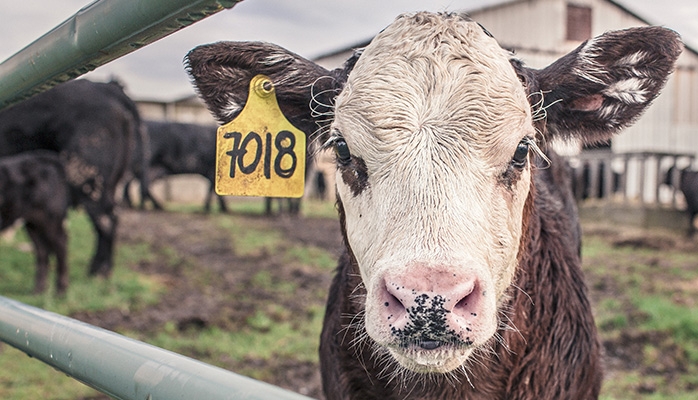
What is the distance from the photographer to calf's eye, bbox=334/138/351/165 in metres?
1.78

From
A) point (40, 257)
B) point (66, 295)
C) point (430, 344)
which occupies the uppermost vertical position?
point (430, 344)

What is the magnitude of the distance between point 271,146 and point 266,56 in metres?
0.30

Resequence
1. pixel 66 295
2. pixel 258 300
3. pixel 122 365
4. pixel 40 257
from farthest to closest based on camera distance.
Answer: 1. pixel 258 300
2. pixel 40 257
3. pixel 66 295
4. pixel 122 365

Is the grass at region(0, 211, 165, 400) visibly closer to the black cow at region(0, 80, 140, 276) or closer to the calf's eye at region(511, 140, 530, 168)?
the black cow at region(0, 80, 140, 276)

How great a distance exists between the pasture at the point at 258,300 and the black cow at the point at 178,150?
3.74m

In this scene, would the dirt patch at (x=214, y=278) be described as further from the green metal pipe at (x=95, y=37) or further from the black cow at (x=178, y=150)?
the green metal pipe at (x=95, y=37)

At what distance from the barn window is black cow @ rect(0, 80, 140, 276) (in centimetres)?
1445

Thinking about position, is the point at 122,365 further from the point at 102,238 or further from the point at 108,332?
the point at 102,238

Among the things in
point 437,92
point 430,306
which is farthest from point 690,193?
point 430,306

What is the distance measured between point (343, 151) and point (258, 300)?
4515 mm

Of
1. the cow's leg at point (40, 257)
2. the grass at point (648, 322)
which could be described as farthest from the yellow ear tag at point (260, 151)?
the cow's leg at point (40, 257)

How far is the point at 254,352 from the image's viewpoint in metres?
4.55

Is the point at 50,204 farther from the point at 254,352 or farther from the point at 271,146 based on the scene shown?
the point at 271,146

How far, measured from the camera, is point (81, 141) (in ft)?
21.8
